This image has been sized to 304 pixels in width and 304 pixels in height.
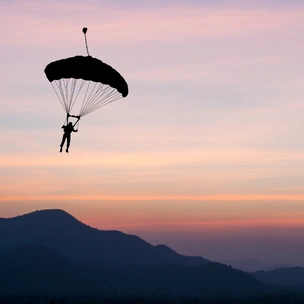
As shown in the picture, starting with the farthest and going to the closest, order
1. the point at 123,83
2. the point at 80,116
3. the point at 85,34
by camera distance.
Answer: the point at 123,83 < the point at 80,116 < the point at 85,34

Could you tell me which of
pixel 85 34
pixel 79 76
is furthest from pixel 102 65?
pixel 85 34

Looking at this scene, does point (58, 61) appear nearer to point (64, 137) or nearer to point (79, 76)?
point (79, 76)

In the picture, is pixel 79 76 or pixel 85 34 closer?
pixel 85 34

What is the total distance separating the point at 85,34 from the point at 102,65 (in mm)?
6160

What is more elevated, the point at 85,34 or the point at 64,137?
the point at 85,34

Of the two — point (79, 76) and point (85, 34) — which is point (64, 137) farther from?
point (85, 34)

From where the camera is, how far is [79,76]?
2152 inches

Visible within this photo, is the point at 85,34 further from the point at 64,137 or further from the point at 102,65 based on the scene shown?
the point at 64,137


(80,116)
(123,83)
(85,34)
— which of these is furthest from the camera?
(123,83)

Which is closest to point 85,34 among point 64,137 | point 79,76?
point 79,76

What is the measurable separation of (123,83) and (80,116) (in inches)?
232

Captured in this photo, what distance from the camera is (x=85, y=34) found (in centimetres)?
4972

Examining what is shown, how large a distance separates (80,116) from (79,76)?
3.55 meters

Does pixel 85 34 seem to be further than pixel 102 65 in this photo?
No
